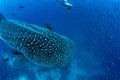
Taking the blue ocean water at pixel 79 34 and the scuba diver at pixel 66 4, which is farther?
the scuba diver at pixel 66 4

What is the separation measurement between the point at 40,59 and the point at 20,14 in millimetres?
7941

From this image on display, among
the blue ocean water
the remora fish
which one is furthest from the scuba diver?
the remora fish

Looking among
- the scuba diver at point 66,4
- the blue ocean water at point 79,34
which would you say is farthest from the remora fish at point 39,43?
the scuba diver at point 66,4

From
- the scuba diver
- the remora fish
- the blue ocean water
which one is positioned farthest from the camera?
the scuba diver

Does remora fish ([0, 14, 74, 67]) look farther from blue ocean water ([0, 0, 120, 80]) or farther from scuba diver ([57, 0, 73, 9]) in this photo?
scuba diver ([57, 0, 73, 9])

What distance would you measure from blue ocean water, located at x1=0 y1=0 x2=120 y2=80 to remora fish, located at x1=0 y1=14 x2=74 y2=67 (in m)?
4.41

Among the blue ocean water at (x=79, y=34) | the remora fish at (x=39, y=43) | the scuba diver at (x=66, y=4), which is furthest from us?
the scuba diver at (x=66, y=4)

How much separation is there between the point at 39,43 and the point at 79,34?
6489mm

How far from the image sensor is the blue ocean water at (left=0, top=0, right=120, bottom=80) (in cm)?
924

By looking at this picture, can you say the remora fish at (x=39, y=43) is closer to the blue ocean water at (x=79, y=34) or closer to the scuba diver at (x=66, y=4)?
the blue ocean water at (x=79, y=34)

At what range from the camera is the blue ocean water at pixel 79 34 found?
924cm

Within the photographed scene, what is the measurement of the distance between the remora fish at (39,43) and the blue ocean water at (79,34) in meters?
4.41

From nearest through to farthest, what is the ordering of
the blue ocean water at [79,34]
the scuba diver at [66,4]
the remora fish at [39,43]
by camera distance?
the remora fish at [39,43] → the blue ocean water at [79,34] → the scuba diver at [66,4]

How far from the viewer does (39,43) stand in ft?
15.0
